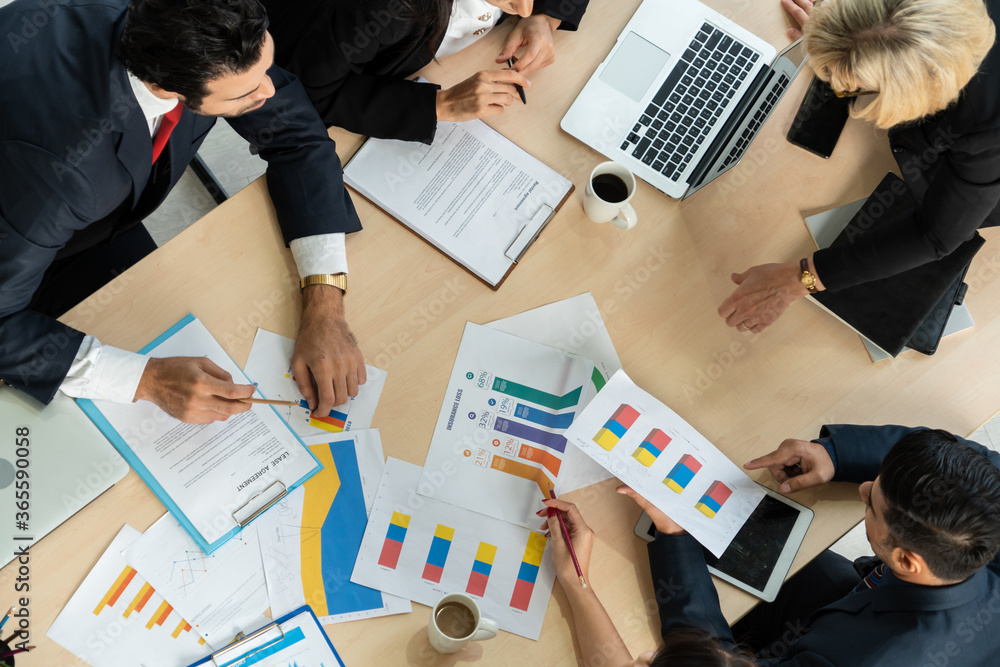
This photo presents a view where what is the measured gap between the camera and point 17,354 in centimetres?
109

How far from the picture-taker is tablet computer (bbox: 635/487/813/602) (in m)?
1.20

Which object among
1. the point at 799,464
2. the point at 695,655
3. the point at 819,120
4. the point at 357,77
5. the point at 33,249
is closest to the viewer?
the point at 695,655

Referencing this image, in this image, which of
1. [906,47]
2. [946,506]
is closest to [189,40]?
[906,47]

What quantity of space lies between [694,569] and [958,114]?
90 centimetres

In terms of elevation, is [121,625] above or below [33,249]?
below

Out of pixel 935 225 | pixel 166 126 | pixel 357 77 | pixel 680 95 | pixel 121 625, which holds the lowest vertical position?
pixel 121 625

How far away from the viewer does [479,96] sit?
1.34 m

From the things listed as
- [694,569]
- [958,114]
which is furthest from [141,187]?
[958,114]

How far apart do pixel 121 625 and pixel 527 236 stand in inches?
36.6

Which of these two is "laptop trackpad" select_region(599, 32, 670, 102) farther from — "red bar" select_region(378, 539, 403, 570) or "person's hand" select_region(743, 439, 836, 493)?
"red bar" select_region(378, 539, 403, 570)

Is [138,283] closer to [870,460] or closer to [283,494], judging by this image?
[283,494]

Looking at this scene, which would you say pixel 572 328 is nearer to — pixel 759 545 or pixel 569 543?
pixel 569 543

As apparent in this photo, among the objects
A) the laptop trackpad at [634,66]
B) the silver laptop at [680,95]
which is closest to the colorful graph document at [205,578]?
the silver laptop at [680,95]

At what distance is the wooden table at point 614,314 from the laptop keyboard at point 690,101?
0.08 m
